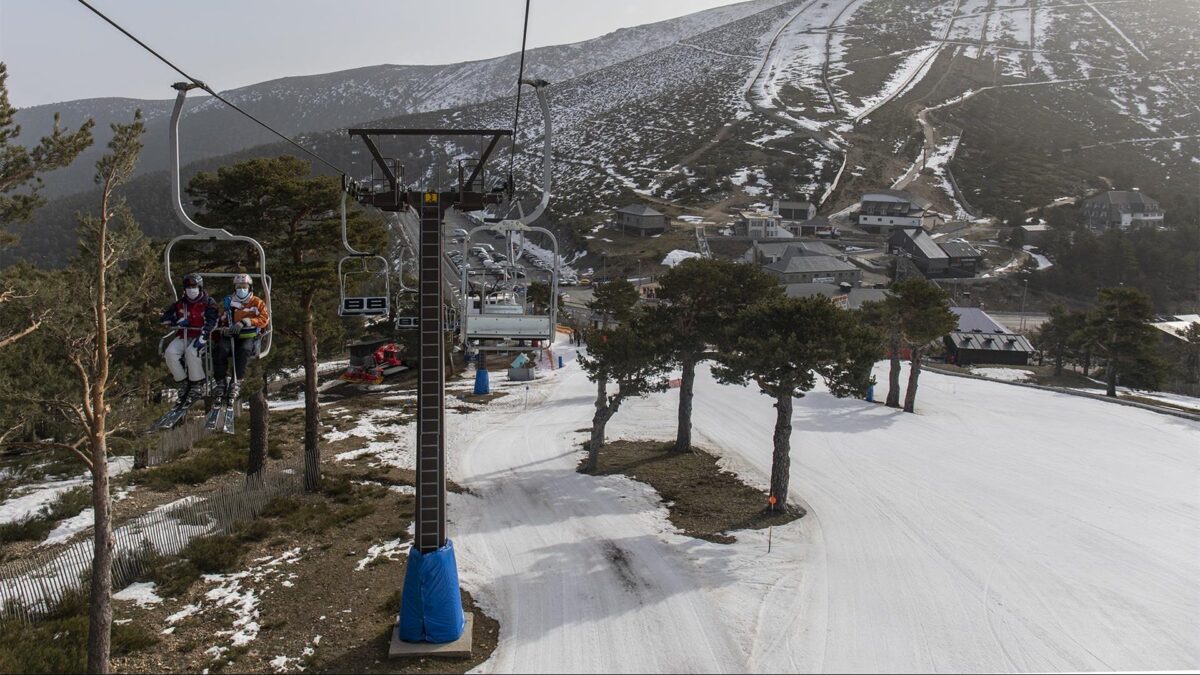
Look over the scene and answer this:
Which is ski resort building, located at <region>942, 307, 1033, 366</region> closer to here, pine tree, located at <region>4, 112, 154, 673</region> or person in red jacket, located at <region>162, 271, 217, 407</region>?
person in red jacket, located at <region>162, 271, 217, 407</region>

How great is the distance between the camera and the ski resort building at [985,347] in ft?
210

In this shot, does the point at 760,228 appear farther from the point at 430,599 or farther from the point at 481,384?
the point at 430,599

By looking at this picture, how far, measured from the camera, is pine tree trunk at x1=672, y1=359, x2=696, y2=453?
101 ft

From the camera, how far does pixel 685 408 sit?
31.2m

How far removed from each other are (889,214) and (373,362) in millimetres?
97450

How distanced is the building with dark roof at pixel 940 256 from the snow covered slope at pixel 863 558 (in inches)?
2550

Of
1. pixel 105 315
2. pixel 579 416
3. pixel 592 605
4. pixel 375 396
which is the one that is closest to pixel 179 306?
pixel 105 315

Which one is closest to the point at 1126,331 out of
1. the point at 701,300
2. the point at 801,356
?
the point at 701,300

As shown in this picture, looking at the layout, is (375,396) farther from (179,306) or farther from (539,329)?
(179,306)

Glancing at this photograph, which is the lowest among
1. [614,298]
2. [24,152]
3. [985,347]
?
[985,347]

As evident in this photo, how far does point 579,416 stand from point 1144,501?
26.6m

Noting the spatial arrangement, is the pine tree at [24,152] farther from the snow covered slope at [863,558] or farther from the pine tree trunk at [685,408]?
the pine tree trunk at [685,408]

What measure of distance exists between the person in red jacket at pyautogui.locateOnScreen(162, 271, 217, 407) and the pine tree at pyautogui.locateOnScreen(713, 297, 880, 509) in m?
17.4

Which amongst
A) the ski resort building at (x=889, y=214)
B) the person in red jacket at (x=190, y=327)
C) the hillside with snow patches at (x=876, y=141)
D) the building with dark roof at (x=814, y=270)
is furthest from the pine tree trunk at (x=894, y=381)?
the ski resort building at (x=889, y=214)
